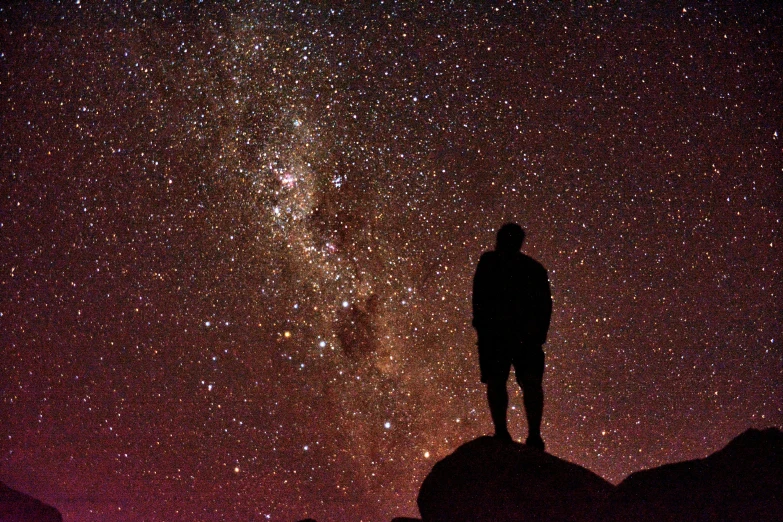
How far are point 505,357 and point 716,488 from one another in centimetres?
99

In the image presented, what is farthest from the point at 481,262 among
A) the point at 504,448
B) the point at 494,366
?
the point at 504,448

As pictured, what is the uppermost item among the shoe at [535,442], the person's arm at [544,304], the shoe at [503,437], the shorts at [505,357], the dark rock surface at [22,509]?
the person's arm at [544,304]

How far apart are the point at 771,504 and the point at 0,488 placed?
176 inches

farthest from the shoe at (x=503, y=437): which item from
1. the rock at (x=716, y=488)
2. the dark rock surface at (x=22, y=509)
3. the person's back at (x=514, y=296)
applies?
the dark rock surface at (x=22, y=509)

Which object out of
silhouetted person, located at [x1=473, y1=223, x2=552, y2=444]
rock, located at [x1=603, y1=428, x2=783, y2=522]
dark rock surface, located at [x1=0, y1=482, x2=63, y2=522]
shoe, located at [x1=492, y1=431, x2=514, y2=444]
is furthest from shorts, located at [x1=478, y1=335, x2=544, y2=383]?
dark rock surface, located at [x1=0, y1=482, x2=63, y2=522]

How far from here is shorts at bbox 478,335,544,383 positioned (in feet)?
9.17

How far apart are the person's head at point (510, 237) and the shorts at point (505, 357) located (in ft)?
1.40

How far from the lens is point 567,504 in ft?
7.77

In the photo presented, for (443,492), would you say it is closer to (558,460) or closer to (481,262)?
(558,460)

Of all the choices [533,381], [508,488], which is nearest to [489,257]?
[533,381]

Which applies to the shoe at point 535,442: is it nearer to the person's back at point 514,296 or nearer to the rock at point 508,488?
the rock at point 508,488

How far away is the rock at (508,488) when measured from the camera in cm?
236

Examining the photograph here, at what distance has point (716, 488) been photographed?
7.02 feet

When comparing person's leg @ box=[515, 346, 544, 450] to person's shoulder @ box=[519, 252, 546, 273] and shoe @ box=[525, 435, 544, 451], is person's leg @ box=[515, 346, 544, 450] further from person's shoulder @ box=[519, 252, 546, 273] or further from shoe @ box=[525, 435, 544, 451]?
person's shoulder @ box=[519, 252, 546, 273]
